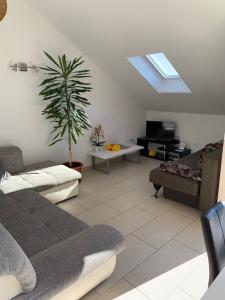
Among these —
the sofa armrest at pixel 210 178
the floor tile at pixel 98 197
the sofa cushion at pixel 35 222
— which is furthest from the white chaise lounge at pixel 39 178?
the sofa armrest at pixel 210 178

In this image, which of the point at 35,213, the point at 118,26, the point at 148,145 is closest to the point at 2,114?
the point at 35,213

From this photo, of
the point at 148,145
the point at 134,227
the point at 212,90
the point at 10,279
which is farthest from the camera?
the point at 148,145

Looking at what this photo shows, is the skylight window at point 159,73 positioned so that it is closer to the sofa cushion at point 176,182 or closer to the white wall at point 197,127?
the white wall at point 197,127

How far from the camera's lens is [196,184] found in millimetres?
2852

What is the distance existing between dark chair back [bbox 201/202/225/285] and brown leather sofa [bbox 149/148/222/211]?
1.55 m

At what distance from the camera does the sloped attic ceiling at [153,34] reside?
8.54ft

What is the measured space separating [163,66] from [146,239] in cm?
315

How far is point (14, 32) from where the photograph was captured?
3.27 m

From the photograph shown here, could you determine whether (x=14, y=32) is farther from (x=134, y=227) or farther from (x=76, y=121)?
(x=134, y=227)

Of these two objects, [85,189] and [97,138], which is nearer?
[85,189]

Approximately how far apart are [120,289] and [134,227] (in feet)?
2.84

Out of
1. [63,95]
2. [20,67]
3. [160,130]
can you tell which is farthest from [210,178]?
[20,67]

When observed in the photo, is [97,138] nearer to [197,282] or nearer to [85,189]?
[85,189]


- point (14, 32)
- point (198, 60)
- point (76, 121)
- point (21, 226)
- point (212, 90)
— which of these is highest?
point (14, 32)
